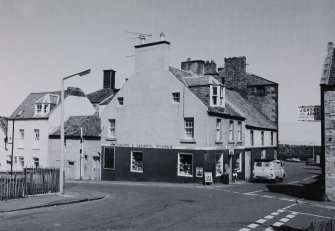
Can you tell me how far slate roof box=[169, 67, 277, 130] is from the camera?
113 feet

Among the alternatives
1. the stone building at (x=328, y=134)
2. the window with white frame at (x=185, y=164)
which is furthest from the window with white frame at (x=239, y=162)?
the stone building at (x=328, y=134)

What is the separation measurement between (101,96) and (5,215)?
42.2 metres

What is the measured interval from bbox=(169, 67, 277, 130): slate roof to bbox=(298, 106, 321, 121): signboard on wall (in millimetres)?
8502

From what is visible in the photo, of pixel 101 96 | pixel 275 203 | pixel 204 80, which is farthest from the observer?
pixel 101 96

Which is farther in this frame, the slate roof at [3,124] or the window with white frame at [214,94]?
the slate roof at [3,124]

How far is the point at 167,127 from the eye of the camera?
1383 inches

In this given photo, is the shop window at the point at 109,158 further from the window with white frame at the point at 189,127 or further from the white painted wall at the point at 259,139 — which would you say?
the white painted wall at the point at 259,139

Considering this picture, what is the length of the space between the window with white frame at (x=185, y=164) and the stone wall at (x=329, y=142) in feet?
43.3

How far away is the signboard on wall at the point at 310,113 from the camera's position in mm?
26328

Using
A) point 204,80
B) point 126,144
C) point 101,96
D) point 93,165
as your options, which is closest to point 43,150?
point 93,165

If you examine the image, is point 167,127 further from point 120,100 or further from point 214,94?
point 120,100

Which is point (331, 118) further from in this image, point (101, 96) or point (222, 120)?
point (101, 96)

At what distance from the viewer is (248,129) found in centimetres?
4169

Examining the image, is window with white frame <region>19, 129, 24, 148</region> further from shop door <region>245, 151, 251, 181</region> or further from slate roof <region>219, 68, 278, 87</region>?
slate roof <region>219, 68, 278, 87</region>
